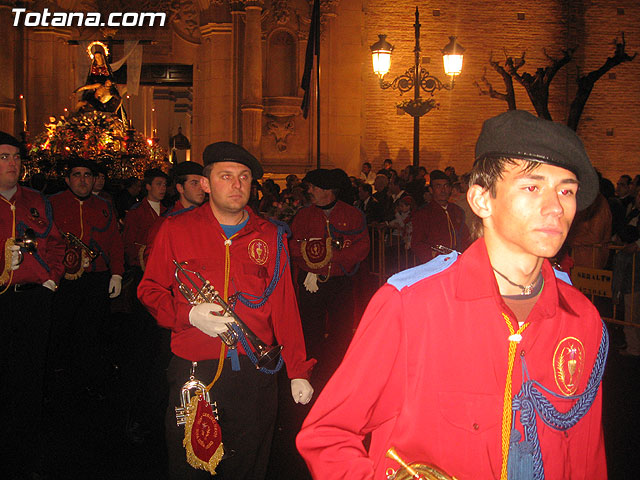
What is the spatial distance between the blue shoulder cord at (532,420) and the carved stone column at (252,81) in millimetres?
20266

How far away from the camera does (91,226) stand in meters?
8.77

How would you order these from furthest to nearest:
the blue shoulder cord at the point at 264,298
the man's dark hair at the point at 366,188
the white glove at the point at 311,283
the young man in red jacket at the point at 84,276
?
the man's dark hair at the point at 366,188 → the white glove at the point at 311,283 → the young man in red jacket at the point at 84,276 → the blue shoulder cord at the point at 264,298

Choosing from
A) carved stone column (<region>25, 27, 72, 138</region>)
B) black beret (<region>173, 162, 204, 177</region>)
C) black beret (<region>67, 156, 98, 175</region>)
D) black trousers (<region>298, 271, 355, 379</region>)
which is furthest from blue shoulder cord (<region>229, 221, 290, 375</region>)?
carved stone column (<region>25, 27, 72, 138</region>)

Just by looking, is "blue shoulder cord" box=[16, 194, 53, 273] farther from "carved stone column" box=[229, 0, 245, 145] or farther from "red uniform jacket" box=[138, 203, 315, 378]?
"carved stone column" box=[229, 0, 245, 145]

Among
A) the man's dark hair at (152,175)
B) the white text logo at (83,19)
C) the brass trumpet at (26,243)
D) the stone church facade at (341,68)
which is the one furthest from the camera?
the white text logo at (83,19)

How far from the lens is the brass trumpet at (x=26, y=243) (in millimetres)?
5996

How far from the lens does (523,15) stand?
27078 mm

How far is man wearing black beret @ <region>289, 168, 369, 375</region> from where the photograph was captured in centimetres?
900

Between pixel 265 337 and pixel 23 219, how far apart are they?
9.58ft

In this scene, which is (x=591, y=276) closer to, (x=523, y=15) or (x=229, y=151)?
(x=229, y=151)

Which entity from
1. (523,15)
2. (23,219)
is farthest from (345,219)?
(523,15)

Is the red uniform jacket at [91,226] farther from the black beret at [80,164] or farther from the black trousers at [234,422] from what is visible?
the black trousers at [234,422]

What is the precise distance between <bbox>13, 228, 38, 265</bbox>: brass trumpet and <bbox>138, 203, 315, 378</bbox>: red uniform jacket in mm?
2065

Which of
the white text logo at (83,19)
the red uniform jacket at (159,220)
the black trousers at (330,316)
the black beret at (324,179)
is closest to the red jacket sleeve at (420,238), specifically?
the black trousers at (330,316)
